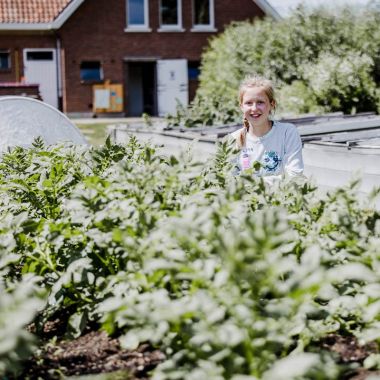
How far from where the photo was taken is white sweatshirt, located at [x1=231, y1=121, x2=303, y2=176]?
17.3 feet

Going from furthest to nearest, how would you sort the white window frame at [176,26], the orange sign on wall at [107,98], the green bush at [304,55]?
the white window frame at [176,26] < the orange sign on wall at [107,98] < the green bush at [304,55]

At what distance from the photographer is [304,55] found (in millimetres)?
18281

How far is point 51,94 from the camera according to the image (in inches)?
1159

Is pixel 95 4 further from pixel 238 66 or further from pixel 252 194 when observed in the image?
pixel 252 194

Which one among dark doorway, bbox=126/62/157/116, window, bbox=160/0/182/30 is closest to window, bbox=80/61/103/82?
dark doorway, bbox=126/62/157/116

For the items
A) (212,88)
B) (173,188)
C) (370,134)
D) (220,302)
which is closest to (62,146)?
(173,188)

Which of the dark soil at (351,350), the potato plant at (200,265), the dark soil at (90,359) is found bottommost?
the dark soil at (90,359)

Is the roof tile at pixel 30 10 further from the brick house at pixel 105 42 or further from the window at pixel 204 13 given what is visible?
the window at pixel 204 13

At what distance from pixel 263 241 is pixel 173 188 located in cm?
107

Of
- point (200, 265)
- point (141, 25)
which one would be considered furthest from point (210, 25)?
point (200, 265)

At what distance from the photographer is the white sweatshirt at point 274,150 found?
208 inches

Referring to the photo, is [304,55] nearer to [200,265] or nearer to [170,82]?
[170,82]

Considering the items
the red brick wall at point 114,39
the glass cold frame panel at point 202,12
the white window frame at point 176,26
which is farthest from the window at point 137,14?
the glass cold frame panel at point 202,12

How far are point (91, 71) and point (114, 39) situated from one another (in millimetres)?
1509
